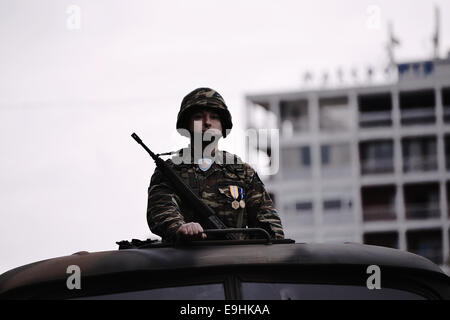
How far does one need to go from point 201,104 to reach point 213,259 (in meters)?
1.97

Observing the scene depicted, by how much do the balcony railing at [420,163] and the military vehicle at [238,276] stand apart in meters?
56.3

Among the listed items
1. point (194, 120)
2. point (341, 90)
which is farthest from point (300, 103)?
point (194, 120)

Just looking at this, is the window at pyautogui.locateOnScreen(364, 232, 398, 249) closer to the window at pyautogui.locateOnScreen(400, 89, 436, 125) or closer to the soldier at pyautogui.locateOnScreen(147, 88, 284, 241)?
the window at pyautogui.locateOnScreen(400, 89, 436, 125)

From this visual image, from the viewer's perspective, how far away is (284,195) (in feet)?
196

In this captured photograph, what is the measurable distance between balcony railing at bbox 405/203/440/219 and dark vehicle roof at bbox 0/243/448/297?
55612mm

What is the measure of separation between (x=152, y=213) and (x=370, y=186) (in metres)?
55.9

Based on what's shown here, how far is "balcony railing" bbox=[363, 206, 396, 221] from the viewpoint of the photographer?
57.6 meters

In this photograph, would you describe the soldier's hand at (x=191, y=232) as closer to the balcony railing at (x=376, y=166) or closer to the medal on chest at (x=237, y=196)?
the medal on chest at (x=237, y=196)

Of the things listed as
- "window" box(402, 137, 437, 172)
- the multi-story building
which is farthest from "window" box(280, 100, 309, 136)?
"window" box(402, 137, 437, 172)

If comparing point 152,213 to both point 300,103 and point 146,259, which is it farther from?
point 300,103

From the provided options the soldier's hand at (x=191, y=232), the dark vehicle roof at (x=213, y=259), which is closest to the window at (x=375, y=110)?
the soldier's hand at (x=191, y=232)

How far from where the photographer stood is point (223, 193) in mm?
4414

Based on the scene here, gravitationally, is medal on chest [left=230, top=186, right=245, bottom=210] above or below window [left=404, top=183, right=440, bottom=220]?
below
